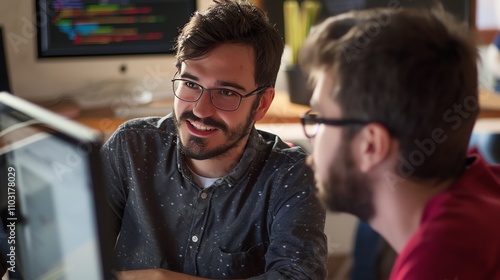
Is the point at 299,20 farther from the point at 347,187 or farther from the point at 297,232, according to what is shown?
the point at 347,187

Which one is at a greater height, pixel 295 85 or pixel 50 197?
pixel 50 197

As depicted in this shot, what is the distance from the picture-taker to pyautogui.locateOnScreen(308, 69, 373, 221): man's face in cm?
106

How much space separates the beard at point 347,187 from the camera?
3.48 feet

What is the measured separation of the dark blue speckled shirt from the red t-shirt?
437 mm

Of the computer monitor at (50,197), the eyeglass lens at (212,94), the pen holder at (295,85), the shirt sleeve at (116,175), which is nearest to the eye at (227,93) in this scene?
the eyeglass lens at (212,94)

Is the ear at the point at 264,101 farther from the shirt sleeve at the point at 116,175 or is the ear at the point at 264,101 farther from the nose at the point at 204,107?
the shirt sleeve at the point at 116,175

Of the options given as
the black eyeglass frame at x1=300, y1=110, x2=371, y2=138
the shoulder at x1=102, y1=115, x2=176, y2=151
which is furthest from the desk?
the black eyeglass frame at x1=300, y1=110, x2=371, y2=138

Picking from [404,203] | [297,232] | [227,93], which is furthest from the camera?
[227,93]

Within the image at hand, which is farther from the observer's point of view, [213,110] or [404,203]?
[213,110]

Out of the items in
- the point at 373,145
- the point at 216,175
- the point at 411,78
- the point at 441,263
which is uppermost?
the point at 411,78

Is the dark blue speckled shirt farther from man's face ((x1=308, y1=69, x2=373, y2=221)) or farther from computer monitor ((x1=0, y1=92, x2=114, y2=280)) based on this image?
computer monitor ((x1=0, y1=92, x2=114, y2=280))

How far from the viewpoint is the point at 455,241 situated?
937mm

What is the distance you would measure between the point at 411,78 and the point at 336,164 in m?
0.18

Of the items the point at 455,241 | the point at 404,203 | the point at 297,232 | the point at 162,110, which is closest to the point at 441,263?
the point at 455,241
